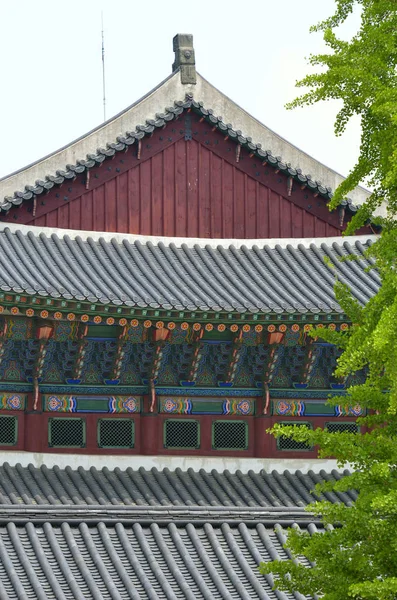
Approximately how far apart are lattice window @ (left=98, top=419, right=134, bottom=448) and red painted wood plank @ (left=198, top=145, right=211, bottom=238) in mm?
3948

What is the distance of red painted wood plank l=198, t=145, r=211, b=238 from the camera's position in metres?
25.5

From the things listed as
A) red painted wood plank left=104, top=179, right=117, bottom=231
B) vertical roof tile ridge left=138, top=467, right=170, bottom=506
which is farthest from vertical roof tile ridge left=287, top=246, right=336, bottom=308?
vertical roof tile ridge left=138, top=467, right=170, bottom=506

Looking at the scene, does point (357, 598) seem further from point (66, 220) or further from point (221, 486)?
point (66, 220)

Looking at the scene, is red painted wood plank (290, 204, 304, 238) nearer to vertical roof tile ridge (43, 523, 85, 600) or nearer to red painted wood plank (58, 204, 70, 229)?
red painted wood plank (58, 204, 70, 229)

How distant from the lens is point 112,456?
73.9ft

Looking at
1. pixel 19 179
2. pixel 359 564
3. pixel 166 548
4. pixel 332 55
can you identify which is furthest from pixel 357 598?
pixel 19 179

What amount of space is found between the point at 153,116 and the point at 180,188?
5.97 ft

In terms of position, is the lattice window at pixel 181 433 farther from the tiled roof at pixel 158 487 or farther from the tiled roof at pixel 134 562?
the tiled roof at pixel 134 562

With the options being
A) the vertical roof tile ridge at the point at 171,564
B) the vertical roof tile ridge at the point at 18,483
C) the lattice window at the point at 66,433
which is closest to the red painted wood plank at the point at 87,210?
the lattice window at the point at 66,433

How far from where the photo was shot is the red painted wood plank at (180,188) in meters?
25.3

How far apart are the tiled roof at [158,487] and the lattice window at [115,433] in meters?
0.50

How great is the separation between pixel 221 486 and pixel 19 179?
6262mm

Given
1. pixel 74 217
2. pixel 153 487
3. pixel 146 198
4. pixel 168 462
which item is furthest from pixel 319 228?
pixel 153 487

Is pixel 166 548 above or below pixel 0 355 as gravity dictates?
below
